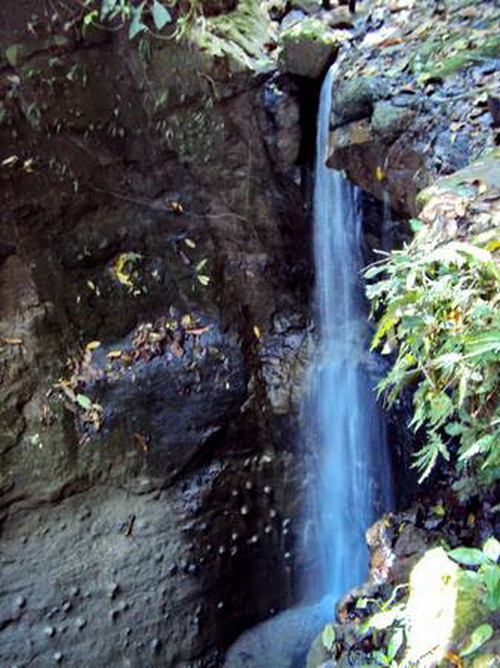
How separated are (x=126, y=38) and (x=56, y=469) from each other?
12.1ft

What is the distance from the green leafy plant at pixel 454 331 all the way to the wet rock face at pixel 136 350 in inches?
130

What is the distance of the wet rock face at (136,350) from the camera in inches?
201

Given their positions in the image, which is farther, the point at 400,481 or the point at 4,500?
the point at 400,481

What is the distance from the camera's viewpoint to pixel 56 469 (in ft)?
17.4

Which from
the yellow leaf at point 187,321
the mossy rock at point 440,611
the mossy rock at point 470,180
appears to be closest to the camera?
the mossy rock at point 440,611

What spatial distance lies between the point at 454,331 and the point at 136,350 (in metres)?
3.77

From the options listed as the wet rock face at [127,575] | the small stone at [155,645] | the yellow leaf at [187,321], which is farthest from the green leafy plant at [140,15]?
the small stone at [155,645]

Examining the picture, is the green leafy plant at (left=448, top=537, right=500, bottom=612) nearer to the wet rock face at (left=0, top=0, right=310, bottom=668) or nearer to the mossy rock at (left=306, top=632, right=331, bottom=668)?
the mossy rock at (left=306, top=632, right=331, bottom=668)

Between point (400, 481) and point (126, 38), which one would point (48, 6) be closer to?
point (126, 38)

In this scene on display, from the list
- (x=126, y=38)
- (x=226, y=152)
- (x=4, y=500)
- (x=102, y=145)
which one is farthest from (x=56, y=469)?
(x=126, y=38)

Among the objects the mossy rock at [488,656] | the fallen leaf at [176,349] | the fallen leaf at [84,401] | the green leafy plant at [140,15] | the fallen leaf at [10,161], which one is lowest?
the mossy rock at [488,656]

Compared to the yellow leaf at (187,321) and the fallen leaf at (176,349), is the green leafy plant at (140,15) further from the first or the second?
the fallen leaf at (176,349)

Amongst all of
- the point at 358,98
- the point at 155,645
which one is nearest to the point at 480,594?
the point at 358,98

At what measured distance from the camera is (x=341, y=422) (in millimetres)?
6137
